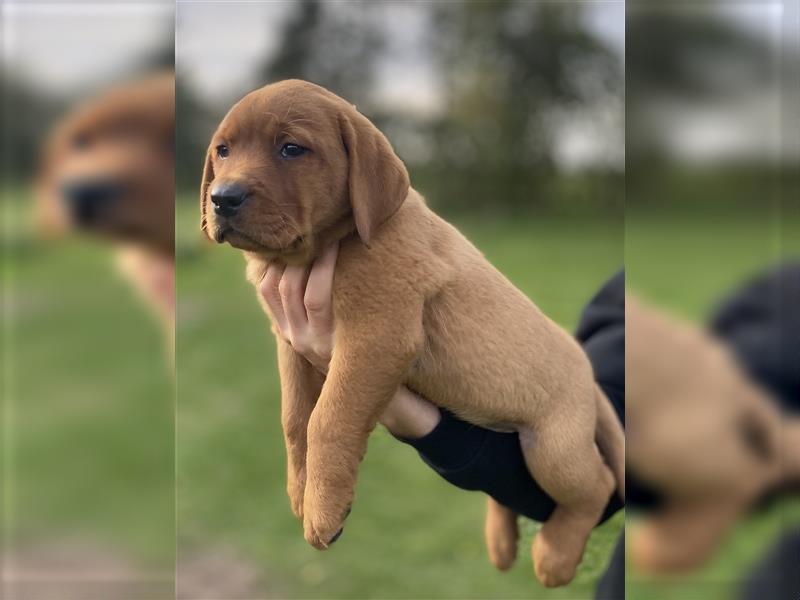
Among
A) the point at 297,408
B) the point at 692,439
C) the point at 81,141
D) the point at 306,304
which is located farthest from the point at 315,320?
the point at 692,439

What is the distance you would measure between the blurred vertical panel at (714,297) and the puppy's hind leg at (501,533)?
38 cm

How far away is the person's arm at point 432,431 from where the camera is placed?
1.36 metres

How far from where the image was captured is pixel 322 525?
1.29 m

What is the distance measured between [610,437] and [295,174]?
2.71ft

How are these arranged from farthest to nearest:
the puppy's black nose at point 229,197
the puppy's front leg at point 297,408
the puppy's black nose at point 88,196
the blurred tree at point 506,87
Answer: the blurred tree at point 506,87
the puppy's front leg at point 297,408
the puppy's black nose at point 88,196
the puppy's black nose at point 229,197

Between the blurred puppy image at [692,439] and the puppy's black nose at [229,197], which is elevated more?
the puppy's black nose at [229,197]

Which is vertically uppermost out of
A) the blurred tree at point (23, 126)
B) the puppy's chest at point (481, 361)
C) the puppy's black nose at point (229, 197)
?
the puppy's black nose at point (229, 197)

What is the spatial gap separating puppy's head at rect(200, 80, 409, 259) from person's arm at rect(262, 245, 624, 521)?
8 cm

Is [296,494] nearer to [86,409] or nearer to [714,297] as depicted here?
[86,409]

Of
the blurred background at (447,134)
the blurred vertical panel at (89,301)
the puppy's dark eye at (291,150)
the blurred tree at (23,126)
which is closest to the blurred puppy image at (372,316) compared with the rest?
the puppy's dark eye at (291,150)

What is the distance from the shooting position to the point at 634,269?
1430 mm

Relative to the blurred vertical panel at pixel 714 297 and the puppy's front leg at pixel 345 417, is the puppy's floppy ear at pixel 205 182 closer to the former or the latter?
the puppy's front leg at pixel 345 417

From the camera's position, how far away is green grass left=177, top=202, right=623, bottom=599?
162 cm

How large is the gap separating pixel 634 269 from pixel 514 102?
1.60 feet
